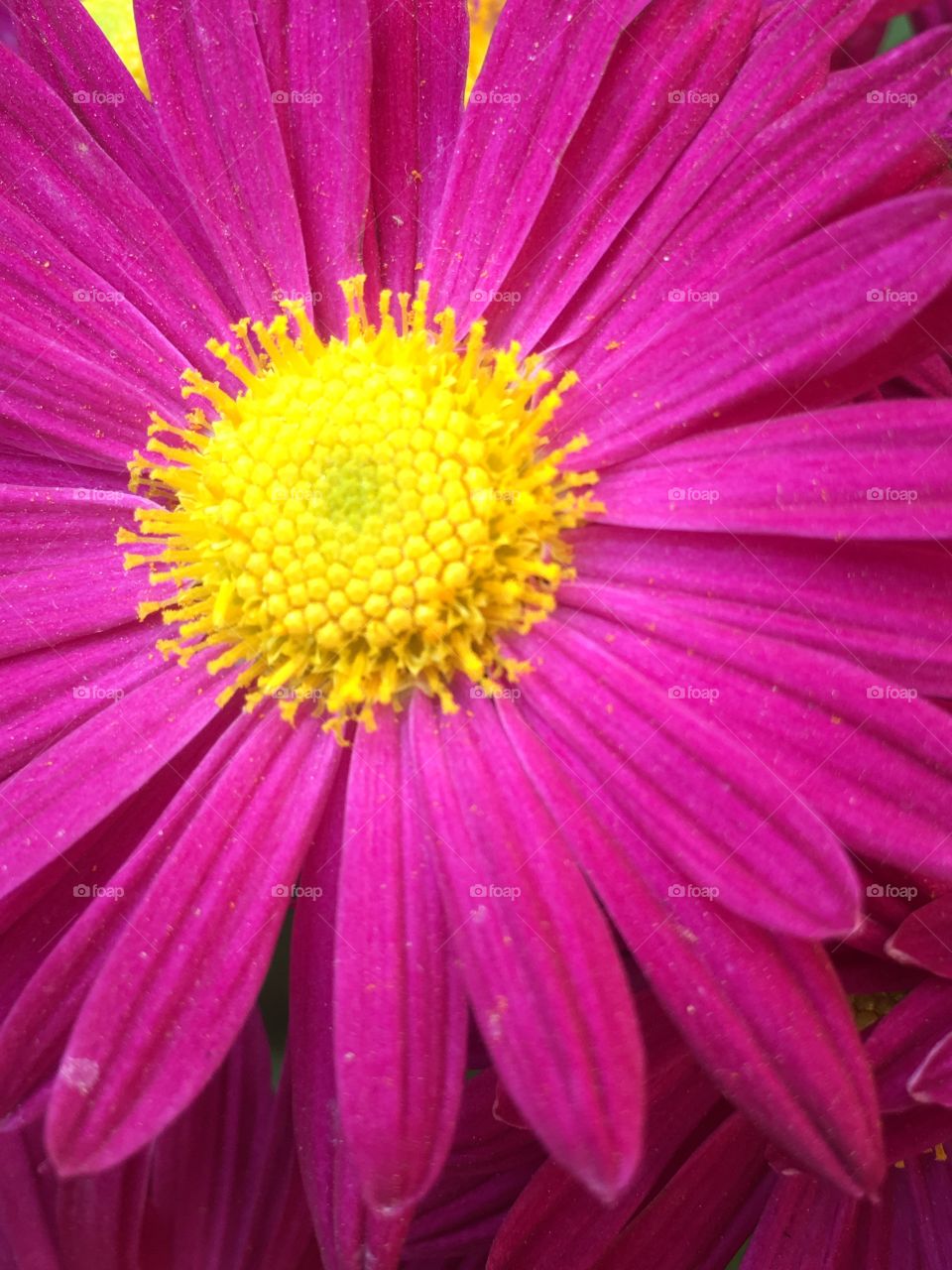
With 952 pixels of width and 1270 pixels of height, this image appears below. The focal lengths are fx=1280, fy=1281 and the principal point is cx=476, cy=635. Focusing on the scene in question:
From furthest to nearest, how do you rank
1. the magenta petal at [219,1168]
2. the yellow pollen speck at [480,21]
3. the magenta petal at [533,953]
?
1. the yellow pollen speck at [480,21]
2. the magenta petal at [219,1168]
3. the magenta petal at [533,953]

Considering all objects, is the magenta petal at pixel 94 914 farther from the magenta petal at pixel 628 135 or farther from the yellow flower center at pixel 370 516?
the magenta petal at pixel 628 135

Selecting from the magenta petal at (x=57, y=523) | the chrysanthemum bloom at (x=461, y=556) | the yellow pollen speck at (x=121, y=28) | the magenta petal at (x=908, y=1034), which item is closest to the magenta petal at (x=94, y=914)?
the chrysanthemum bloom at (x=461, y=556)

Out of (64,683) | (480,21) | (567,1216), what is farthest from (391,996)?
(480,21)

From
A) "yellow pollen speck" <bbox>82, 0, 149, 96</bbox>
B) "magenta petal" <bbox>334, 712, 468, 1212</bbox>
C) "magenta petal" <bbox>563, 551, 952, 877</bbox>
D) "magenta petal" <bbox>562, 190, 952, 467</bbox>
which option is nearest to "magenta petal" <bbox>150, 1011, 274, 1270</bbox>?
"magenta petal" <bbox>334, 712, 468, 1212</bbox>

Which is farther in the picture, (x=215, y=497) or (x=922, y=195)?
(x=215, y=497)

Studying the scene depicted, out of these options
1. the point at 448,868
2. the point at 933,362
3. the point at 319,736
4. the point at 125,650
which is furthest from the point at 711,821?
the point at 125,650

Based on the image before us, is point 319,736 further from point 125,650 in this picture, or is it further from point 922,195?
point 922,195
